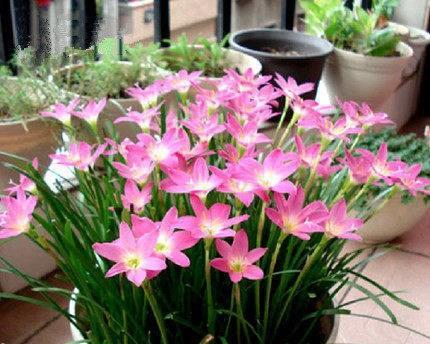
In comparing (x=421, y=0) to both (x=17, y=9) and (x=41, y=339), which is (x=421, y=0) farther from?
(x=41, y=339)

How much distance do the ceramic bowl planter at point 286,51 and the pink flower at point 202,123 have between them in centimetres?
77

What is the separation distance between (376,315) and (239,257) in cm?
70

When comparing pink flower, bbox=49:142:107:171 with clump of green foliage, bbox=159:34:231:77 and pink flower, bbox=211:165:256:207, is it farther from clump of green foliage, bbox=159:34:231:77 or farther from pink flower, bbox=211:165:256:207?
clump of green foliage, bbox=159:34:231:77

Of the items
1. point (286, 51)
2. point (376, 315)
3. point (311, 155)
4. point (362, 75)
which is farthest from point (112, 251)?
point (362, 75)

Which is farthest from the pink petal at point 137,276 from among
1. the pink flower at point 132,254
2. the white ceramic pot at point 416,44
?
the white ceramic pot at point 416,44

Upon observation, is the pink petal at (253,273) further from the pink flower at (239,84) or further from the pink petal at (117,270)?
the pink flower at (239,84)

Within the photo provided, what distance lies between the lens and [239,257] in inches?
19.1

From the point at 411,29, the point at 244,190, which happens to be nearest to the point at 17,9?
the point at 244,190

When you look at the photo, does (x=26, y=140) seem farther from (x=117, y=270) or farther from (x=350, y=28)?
(x=350, y=28)

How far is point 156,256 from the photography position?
0.43m

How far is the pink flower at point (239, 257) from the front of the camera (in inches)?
18.6

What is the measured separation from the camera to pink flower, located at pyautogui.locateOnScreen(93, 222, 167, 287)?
1.35 ft

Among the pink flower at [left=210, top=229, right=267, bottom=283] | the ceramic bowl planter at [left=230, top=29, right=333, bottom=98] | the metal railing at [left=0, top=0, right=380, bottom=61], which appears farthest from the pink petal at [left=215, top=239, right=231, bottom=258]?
the ceramic bowl planter at [left=230, top=29, right=333, bottom=98]

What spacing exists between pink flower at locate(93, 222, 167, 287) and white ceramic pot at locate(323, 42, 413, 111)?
52.6 inches
